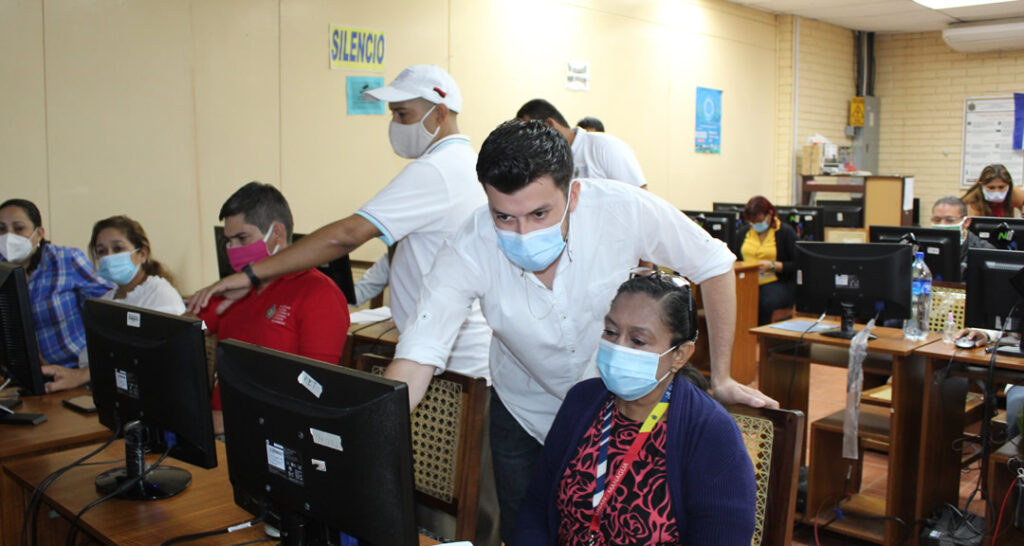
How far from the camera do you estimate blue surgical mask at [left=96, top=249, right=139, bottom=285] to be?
303 centimetres

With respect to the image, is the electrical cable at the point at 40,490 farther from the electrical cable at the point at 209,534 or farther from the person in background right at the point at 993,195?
the person in background right at the point at 993,195

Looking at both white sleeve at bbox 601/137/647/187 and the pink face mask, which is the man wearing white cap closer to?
the pink face mask

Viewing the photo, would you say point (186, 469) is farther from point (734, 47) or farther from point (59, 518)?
point (734, 47)

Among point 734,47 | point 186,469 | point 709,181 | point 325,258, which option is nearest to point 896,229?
point 325,258

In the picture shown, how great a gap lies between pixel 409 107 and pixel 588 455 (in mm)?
1361

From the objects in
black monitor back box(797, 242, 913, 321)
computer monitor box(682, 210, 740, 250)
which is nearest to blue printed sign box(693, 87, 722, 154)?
computer monitor box(682, 210, 740, 250)

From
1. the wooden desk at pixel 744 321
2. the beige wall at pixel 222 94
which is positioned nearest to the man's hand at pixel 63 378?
the beige wall at pixel 222 94

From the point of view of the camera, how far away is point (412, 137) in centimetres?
271

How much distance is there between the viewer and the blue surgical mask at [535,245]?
1763mm

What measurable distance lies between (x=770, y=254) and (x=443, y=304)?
4.99m

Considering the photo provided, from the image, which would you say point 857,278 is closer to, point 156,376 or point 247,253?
point 247,253

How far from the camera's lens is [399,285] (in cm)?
266

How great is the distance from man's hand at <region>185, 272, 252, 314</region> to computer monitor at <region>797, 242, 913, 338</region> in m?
2.62

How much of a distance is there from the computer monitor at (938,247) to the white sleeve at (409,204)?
2.77 metres
